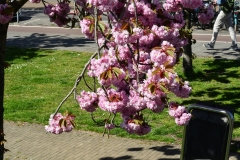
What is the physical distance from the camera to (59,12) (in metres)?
6.41

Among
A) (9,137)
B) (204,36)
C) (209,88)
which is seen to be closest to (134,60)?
(9,137)

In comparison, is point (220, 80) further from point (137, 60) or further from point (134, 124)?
point (137, 60)

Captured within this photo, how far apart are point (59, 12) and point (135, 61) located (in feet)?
8.83

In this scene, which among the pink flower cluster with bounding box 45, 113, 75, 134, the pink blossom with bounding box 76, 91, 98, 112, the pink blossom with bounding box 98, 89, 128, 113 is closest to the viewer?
the pink blossom with bounding box 98, 89, 128, 113

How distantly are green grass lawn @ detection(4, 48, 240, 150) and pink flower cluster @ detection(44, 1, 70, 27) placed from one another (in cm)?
277

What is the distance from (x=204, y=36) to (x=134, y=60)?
52.8 feet

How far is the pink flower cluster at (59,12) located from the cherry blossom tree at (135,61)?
1.90 m

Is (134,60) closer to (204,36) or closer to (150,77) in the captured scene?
(150,77)

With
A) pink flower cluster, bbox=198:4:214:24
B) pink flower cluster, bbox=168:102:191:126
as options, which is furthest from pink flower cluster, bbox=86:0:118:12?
pink flower cluster, bbox=198:4:214:24

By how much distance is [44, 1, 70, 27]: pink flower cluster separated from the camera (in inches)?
252

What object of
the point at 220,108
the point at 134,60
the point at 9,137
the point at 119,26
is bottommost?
the point at 9,137

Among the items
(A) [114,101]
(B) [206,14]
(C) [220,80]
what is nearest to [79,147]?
(B) [206,14]

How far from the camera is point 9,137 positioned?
336 inches

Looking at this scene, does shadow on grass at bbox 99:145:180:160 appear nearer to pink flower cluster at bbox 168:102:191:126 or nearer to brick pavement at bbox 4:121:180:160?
brick pavement at bbox 4:121:180:160
